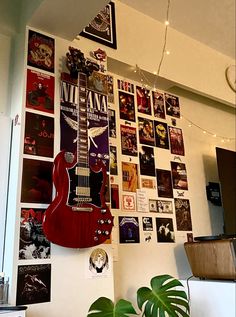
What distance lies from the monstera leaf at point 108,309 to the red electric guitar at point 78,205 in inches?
10.2

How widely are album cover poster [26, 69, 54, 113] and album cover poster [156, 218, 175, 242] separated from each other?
104 centimetres

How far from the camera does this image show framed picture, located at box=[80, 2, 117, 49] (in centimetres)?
195

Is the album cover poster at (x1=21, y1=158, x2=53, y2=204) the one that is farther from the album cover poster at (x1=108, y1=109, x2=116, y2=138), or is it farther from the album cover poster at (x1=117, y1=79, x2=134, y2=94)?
the album cover poster at (x1=117, y1=79, x2=134, y2=94)

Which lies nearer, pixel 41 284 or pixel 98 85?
pixel 41 284

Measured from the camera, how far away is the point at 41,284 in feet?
4.44

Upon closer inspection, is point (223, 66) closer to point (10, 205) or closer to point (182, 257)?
point (182, 257)

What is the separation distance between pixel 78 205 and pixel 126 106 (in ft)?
3.16

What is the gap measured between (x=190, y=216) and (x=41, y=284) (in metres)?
1.26

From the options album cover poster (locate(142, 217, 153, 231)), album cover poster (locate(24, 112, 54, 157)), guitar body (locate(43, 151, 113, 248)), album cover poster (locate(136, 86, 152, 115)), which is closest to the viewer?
guitar body (locate(43, 151, 113, 248))

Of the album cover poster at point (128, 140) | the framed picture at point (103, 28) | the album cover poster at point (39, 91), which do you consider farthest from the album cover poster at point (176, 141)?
the album cover poster at point (39, 91)

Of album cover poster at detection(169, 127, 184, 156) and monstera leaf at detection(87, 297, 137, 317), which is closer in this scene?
monstera leaf at detection(87, 297, 137, 317)

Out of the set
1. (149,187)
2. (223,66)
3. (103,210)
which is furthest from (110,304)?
(223,66)

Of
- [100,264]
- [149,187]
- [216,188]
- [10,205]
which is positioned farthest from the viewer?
[216,188]

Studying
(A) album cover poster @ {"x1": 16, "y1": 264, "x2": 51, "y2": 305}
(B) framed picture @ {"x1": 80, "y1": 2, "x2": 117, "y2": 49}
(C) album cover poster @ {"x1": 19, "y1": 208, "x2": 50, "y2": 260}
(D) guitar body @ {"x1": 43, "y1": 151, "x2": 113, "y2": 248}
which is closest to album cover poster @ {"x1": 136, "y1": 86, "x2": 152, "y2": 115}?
(B) framed picture @ {"x1": 80, "y1": 2, "x2": 117, "y2": 49}
